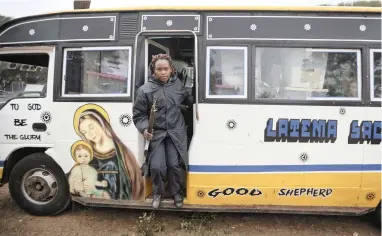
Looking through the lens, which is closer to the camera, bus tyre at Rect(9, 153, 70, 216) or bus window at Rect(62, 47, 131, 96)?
bus window at Rect(62, 47, 131, 96)

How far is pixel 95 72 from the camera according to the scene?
13.8 ft

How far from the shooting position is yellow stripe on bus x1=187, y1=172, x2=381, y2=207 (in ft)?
12.9

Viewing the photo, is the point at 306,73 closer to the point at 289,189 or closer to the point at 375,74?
the point at 375,74

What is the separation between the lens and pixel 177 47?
511cm

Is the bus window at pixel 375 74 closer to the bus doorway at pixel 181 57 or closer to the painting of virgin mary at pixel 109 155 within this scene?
the bus doorway at pixel 181 57

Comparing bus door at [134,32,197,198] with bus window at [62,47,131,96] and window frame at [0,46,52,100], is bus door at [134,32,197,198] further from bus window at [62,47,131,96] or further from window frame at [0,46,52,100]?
window frame at [0,46,52,100]

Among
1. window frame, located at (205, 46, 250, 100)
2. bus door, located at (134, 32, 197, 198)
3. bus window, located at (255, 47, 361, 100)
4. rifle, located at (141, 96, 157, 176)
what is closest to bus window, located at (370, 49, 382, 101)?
bus window, located at (255, 47, 361, 100)

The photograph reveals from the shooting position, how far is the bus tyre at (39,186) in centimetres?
439

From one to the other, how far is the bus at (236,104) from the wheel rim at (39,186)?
0.37m

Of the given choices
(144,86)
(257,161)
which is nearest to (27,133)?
(144,86)

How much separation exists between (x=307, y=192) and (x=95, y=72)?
9.99ft

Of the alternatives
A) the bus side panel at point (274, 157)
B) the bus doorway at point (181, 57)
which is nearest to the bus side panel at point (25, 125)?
the bus doorway at point (181, 57)

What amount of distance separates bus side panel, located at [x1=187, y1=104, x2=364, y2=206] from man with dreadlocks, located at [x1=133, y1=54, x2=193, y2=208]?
0.20m

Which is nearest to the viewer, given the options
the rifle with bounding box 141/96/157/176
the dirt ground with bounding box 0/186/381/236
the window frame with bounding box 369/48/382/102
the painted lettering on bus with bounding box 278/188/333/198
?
the rifle with bounding box 141/96/157/176
